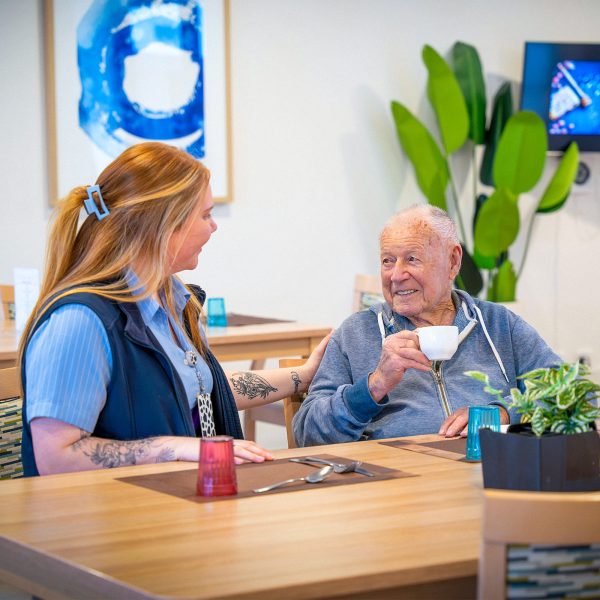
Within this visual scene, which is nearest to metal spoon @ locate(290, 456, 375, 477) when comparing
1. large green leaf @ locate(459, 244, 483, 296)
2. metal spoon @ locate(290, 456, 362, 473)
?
metal spoon @ locate(290, 456, 362, 473)

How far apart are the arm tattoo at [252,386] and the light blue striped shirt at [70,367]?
542 mm

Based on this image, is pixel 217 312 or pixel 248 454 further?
pixel 217 312

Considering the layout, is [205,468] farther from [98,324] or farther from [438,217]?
[438,217]

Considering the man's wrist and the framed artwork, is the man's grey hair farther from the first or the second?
the framed artwork

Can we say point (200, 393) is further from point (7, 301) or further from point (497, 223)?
point (497, 223)

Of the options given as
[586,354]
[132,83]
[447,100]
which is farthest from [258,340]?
[586,354]

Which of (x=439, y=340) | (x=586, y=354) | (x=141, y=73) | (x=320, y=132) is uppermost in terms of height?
(x=141, y=73)

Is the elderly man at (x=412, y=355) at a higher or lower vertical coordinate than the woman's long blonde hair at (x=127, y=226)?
lower

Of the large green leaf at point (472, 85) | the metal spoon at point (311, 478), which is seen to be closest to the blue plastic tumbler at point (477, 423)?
the metal spoon at point (311, 478)

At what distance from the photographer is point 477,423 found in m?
2.09

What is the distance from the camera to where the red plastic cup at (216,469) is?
5.67 feet

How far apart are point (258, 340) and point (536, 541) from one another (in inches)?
115

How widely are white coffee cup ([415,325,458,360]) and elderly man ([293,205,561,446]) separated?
8 cm

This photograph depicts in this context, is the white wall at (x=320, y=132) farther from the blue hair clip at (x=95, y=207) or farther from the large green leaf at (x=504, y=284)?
the blue hair clip at (x=95, y=207)
